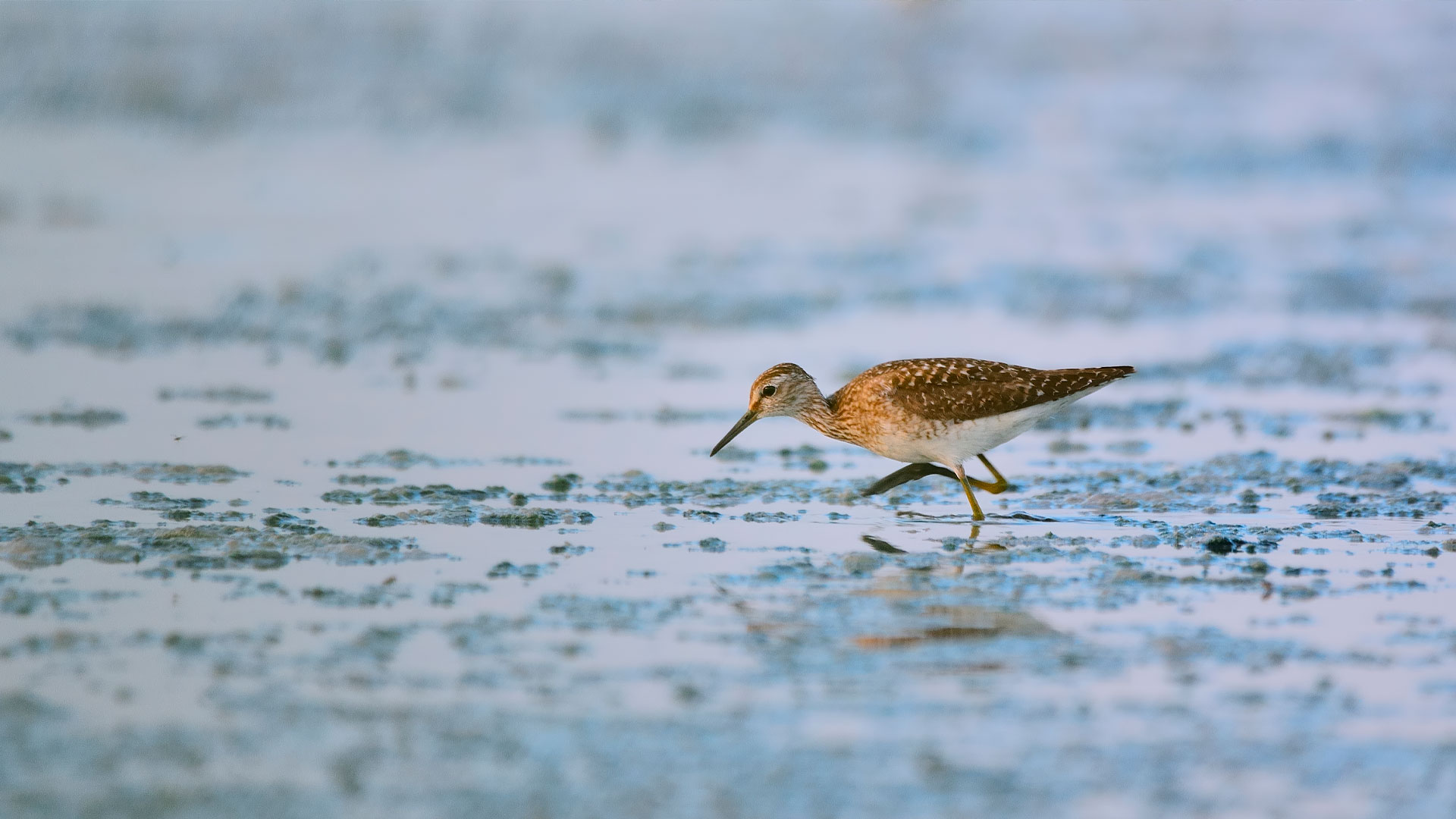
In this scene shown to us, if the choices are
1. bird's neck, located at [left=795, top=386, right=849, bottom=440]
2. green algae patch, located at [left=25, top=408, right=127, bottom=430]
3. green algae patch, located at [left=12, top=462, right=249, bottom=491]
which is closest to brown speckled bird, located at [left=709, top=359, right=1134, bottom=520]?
bird's neck, located at [left=795, top=386, right=849, bottom=440]

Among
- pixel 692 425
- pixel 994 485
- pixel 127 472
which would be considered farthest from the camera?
pixel 692 425

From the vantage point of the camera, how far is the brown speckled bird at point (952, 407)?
889cm

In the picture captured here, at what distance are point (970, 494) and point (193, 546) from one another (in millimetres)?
3474

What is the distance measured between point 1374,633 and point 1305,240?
10302 mm

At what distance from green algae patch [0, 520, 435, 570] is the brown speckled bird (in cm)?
247

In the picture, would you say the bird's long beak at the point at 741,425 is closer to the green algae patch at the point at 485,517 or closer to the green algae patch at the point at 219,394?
the green algae patch at the point at 485,517

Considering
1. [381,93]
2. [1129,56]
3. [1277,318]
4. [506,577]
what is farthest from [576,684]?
[1129,56]

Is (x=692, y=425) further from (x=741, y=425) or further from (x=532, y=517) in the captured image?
(x=532, y=517)

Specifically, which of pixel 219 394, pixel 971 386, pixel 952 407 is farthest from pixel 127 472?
pixel 971 386

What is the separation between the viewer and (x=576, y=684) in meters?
5.57

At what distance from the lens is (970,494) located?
A: 28.3 feet

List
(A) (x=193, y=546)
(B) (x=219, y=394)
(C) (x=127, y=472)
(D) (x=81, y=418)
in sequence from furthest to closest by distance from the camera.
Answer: (B) (x=219, y=394), (D) (x=81, y=418), (C) (x=127, y=472), (A) (x=193, y=546)

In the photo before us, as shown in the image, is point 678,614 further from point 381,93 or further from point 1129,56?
point 1129,56

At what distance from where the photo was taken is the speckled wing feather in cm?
889
